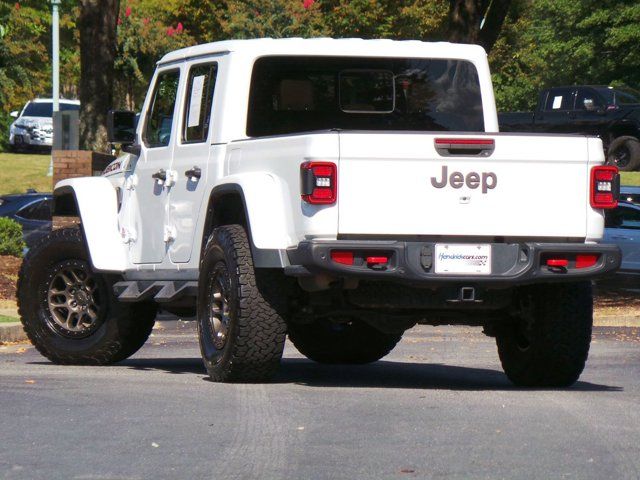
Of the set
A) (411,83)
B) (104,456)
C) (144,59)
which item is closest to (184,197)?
(411,83)

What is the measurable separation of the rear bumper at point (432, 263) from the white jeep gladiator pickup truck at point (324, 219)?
1 cm

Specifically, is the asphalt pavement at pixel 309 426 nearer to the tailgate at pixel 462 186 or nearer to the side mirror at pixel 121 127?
the tailgate at pixel 462 186

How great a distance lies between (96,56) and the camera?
2361cm

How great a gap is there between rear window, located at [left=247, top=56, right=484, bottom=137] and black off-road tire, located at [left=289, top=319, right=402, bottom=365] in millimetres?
1865

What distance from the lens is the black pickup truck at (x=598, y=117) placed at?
32.5 meters

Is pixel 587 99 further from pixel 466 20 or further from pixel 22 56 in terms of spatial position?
pixel 22 56

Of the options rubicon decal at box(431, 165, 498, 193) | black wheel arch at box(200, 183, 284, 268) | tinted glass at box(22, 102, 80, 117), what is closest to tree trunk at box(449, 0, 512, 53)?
black wheel arch at box(200, 183, 284, 268)

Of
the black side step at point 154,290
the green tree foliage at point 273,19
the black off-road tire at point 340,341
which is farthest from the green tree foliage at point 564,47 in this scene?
the black side step at point 154,290

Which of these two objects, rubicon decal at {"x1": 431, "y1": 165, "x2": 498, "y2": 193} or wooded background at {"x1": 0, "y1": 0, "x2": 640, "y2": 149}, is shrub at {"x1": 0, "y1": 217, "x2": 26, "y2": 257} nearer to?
rubicon decal at {"x1": 431, "y1": 165, "x2": 498, "y2": 193}

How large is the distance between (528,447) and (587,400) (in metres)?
2.34

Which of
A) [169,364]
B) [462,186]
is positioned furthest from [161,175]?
[462,186]

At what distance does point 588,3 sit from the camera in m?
55.9

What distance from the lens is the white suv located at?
161 ft

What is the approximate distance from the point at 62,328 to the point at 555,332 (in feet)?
12.3
